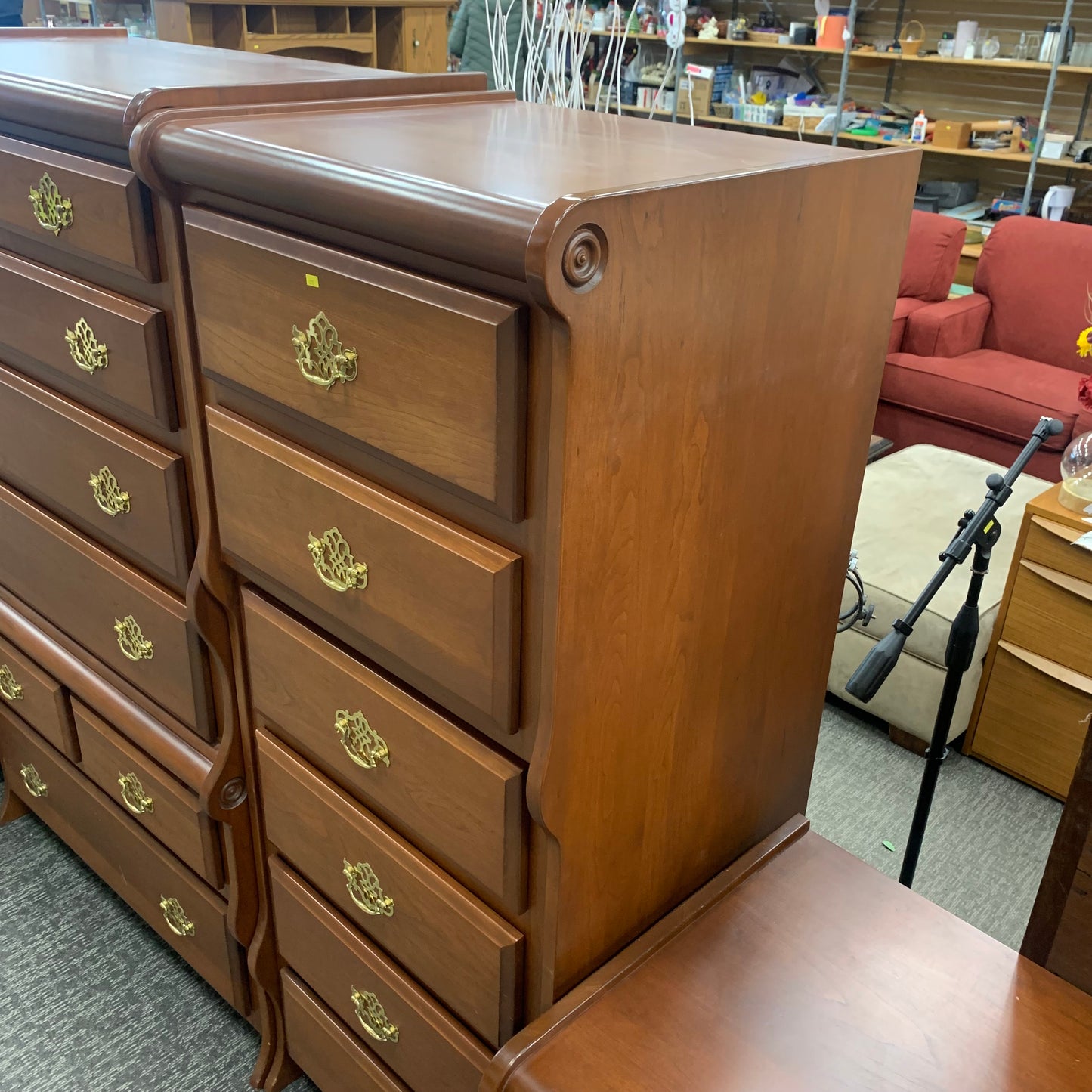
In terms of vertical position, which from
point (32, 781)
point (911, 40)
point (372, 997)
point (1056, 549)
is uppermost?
point (911, 40)

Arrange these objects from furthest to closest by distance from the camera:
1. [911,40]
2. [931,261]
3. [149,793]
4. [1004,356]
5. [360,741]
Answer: [911,40], [931,261], [1004,356], [149,793], [360,741]

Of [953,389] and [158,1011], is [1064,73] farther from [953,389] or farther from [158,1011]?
[158,1011]

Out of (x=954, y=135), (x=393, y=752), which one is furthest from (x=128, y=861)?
(x=954, y=135)

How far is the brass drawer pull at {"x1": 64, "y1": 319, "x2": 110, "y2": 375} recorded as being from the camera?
42.9 inches

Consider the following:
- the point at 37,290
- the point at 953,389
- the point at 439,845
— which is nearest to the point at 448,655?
the point at 439,845

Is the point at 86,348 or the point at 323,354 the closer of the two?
the point at 323,354

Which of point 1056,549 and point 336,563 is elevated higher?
point 336,563

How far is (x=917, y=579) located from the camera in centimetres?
214

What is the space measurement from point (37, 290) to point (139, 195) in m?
0.29

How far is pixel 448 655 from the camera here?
0.80 metres

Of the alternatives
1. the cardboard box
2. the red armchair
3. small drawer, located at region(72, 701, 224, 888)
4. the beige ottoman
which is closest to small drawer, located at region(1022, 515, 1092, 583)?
the beige ottoman

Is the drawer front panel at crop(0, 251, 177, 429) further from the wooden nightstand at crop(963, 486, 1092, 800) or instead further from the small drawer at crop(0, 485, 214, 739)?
the wooden nightstand at crop(963, 486, 1092, 800)

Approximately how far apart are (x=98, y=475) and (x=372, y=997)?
67cm

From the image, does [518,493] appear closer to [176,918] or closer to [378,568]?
[378,568]
